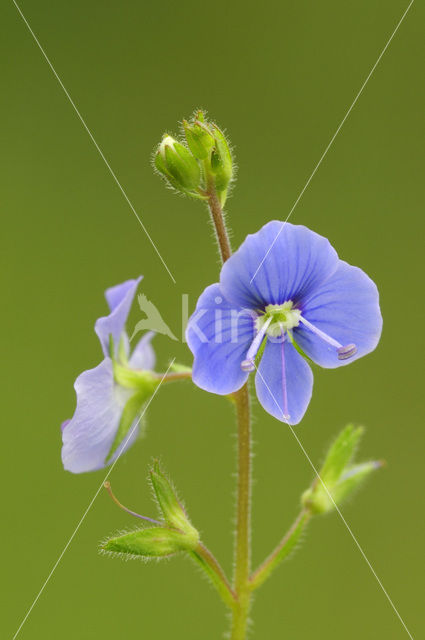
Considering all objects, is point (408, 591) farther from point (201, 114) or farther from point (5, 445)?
point (201, 114)

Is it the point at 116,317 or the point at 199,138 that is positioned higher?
the point at 199,138

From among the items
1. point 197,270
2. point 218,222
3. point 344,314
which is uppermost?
point 197,270

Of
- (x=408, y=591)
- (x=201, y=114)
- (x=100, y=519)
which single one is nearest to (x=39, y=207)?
(x=100, y=519)

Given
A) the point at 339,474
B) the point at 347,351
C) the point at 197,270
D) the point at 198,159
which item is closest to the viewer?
the point at 347,351

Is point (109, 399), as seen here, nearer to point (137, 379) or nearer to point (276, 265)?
point (137, 379)

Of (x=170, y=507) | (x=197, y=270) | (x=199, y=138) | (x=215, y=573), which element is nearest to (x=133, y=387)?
(x=170, y=507)

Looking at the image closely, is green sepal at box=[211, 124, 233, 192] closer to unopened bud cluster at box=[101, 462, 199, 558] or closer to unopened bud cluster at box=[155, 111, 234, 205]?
unopened bud cluster at box=[155, 111, 234, 205]

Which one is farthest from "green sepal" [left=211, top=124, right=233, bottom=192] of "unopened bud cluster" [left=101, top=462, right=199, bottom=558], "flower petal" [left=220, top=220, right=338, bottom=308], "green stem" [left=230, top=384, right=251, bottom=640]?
"unopened bud cluster" [left=101, top=462, right=199, bottom=558]
